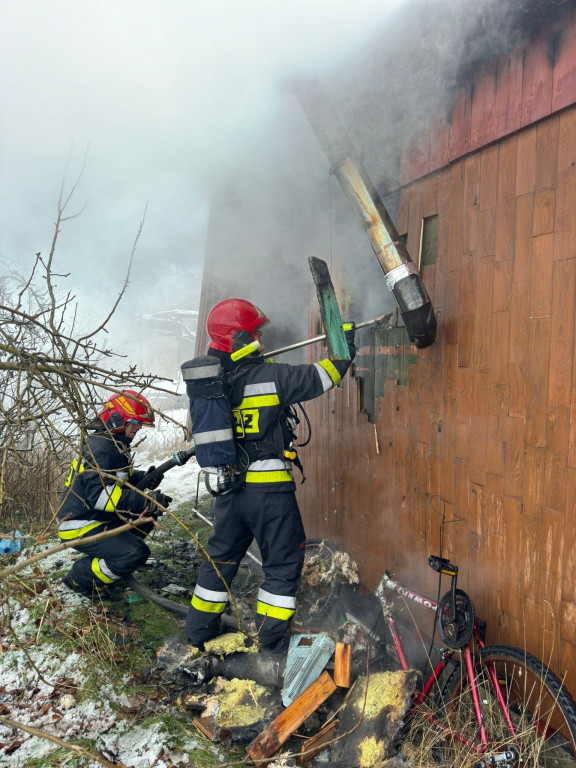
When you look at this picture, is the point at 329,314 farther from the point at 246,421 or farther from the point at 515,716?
the point at 515,716

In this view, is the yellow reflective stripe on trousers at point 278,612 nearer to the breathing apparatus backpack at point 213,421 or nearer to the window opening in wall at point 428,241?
the breathing apparatus backpack at point 213,421

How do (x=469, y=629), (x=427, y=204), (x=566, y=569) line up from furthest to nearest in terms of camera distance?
(x=427, y=204) → (x=469, y=629) → (x=566, y=569)

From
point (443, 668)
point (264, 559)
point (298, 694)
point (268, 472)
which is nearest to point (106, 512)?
point (264, 559)

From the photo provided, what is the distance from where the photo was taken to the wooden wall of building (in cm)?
254

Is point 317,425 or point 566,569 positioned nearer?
point 566,569

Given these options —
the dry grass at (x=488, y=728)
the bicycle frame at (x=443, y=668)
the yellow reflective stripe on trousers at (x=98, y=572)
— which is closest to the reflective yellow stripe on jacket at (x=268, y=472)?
the bicycle frame at (x=443, y=668)

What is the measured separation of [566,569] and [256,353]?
7.73ft

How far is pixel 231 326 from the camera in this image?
3842 mm

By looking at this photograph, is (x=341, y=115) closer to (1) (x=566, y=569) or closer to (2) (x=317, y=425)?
(2) (x=317, y=425)

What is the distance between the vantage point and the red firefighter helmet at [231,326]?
3822mm

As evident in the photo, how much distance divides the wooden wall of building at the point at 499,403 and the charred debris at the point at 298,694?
0.72 m

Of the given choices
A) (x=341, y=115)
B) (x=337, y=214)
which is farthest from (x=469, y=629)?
(x=337, y=214)

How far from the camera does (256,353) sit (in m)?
3.81

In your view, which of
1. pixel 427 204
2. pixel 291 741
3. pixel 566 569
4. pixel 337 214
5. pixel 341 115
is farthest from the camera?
pixel 337 214
